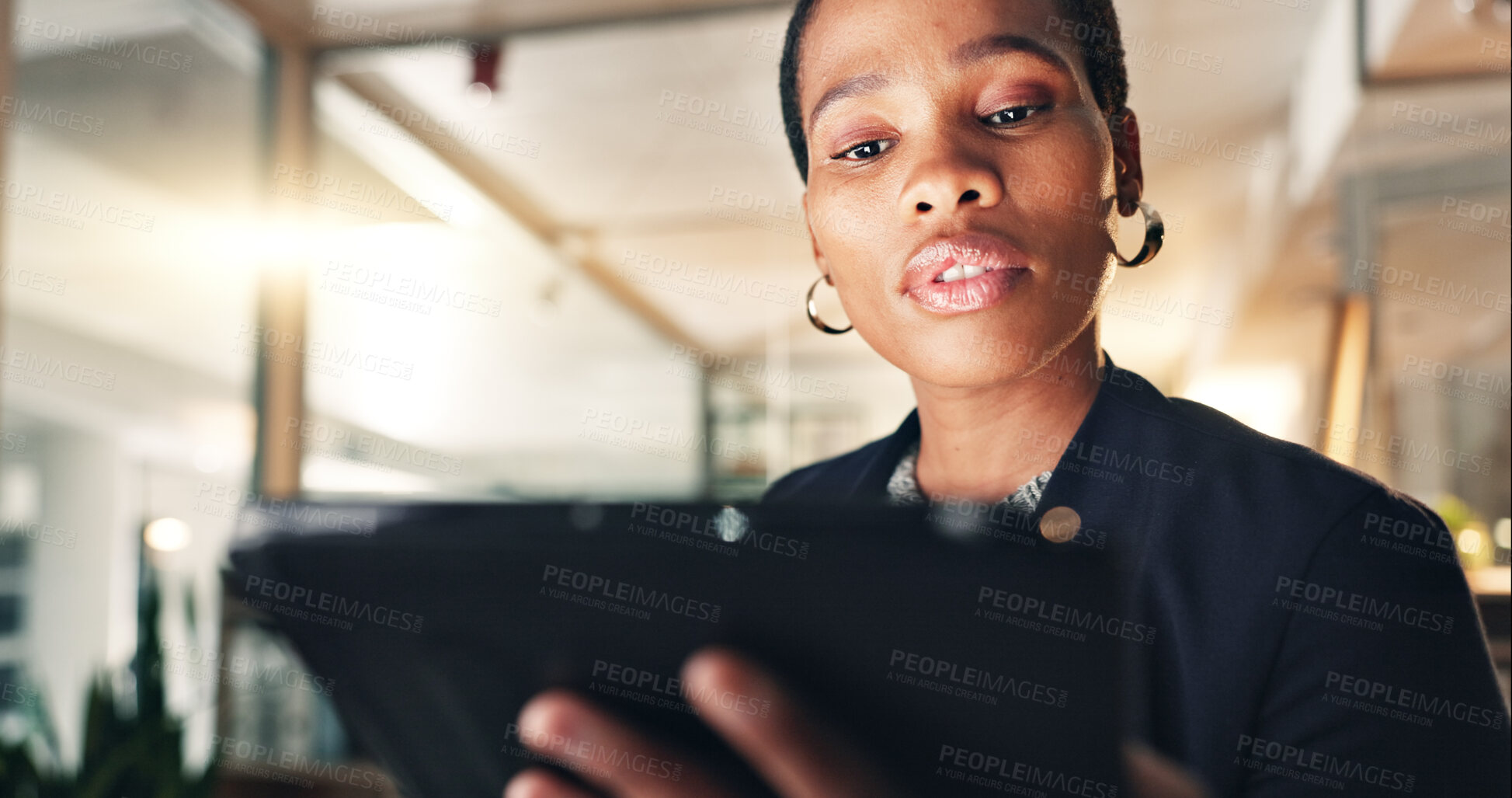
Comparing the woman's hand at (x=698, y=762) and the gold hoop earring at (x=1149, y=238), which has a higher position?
the gold hoop earring at (x=1149, y=238)

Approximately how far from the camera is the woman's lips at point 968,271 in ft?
2.61

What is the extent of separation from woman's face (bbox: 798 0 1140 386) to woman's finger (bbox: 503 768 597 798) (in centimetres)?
51

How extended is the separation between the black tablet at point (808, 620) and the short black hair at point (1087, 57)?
0.58m

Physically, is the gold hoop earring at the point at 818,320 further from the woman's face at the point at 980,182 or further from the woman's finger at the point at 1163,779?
the woman's finger at the point at 1163,779

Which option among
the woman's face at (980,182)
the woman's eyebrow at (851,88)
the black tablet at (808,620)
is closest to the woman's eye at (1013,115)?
the woman's face at (980,182)

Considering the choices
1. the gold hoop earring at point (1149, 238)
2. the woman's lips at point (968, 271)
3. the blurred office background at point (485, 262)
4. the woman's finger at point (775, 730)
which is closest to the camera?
the woman's finger at point (775, 730)

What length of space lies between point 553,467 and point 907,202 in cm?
403

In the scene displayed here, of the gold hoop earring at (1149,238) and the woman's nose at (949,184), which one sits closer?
the woman's nose at (949,184)

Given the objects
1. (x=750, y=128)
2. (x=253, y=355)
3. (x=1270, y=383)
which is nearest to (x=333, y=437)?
(x=253, y=355)

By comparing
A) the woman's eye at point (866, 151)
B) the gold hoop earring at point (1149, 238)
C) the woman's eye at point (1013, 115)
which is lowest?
the gold hoop earring at point (1149, 238)

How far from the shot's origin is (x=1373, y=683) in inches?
27.5

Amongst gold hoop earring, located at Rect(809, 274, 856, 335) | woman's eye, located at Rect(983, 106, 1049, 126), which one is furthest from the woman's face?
gold hoop earring, located at Rect(809, 274, 856, 335)

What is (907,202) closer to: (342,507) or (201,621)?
(342,507)

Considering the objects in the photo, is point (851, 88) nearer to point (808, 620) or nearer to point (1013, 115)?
point (1013, 115)
